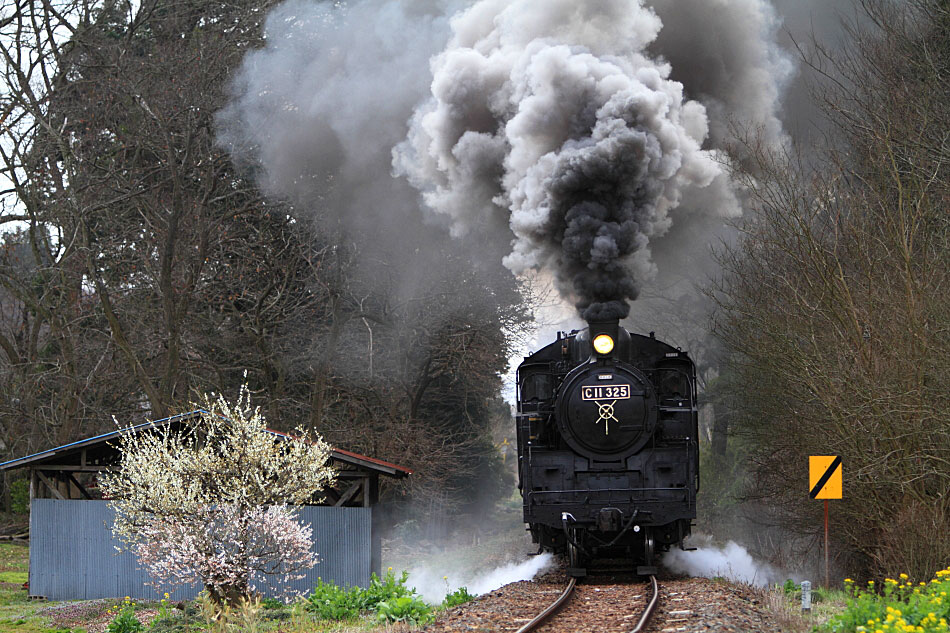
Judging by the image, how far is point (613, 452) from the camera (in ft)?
42.5

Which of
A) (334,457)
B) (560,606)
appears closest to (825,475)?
(560,606)

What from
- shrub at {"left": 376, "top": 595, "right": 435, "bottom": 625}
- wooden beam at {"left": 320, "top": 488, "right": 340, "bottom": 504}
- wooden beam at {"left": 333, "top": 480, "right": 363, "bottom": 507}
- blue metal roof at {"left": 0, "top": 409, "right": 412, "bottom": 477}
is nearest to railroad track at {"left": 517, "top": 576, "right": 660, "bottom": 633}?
shrub at {"left": 376, "top": 595, "right": 435, "bottom": 625}

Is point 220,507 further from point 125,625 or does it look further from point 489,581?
point 489,581

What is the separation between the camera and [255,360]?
81.1 ft

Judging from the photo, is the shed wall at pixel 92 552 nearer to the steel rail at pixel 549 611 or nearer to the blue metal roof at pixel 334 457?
the blue metal roof at pixel 334 457

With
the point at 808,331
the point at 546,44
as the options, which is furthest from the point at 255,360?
the point at 808,331

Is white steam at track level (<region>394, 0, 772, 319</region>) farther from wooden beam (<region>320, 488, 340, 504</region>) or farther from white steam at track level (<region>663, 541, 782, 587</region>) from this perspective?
wooden beam (<region>320, 488, 340, 504</region>)

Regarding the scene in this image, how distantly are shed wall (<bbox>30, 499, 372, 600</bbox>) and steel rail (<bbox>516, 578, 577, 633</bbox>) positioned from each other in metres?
6.46

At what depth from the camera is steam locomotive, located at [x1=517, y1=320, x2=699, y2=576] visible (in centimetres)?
1269

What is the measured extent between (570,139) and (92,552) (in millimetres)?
11258

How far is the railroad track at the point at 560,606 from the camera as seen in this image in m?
8.55

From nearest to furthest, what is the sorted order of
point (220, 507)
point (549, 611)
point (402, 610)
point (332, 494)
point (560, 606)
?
point (549, 611), point (560, 606), point (402, 610), point (220, 507), point (332, 494)

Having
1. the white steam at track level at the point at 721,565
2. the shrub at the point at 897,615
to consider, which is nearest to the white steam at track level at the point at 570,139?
the white steam at track level at the point at 721,565

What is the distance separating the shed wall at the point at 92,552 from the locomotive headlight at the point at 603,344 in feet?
21.1
